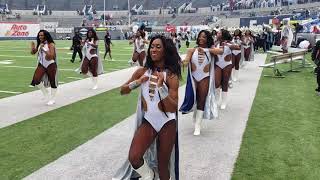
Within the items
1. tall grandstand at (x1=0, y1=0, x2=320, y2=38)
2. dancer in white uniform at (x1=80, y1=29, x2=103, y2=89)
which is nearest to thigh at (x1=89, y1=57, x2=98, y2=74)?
dancer in white uniform at (x1=80, y1=29, x2=103, y2=89)

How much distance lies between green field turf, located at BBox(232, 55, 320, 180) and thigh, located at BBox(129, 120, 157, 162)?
4.86 ft

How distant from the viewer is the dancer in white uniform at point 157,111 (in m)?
4.58

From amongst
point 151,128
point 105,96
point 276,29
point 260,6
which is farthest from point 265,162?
point 260,6

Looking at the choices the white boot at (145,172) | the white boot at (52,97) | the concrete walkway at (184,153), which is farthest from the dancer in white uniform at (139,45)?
the white boot at (145,172)

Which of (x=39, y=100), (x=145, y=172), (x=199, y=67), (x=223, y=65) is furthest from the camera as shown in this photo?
(x=39, y=100)

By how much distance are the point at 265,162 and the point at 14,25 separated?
5195cm

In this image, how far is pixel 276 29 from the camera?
3625cm

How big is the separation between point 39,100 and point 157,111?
7464 mm

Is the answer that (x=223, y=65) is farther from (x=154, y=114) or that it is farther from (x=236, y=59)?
(x=154, y=114)

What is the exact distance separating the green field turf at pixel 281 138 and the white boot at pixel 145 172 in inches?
48.1

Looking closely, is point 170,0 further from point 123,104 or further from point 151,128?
point 151,128

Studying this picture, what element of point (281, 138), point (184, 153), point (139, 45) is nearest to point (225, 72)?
point (281, 138)

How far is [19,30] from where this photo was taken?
2126 inches

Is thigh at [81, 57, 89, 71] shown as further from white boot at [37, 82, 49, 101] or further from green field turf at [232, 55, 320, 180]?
green field turf at [232, 55, 320, 180]
